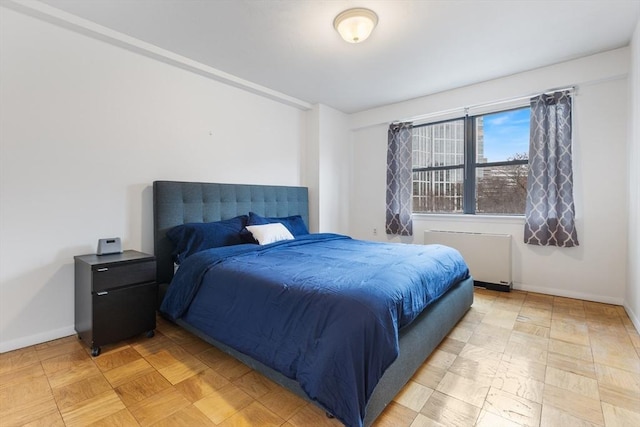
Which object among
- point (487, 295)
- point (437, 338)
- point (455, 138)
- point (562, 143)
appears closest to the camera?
point (437, 338)

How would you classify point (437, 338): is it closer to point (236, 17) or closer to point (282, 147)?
point (236, 17)

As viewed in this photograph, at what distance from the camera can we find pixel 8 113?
2.15 m

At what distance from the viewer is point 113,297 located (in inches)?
85.8

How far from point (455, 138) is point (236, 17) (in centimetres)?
314

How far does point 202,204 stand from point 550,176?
3.79 metres

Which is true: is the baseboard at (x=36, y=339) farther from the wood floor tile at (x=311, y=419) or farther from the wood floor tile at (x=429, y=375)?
the wood floor tile at (x=429, y=375)

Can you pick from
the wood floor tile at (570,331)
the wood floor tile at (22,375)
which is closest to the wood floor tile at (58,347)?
the wood floor tile at (22,375)

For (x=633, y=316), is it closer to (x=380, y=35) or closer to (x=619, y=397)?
(x=619, y=397)

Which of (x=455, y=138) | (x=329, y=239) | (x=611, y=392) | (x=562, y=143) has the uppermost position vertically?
(x=455, y=138)

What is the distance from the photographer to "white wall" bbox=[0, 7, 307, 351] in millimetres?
2170

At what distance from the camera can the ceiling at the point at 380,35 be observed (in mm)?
2230

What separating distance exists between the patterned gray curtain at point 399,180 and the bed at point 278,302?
53.2 inches

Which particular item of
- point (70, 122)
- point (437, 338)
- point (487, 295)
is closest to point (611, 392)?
point (437, 338)

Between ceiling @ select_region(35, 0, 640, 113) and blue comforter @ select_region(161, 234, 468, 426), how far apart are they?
189 centimetres
